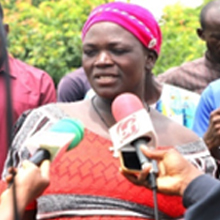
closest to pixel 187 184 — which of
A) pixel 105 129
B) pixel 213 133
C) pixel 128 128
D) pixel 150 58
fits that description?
pixel 128 128

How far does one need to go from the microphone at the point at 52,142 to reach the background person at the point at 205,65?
3.50 meters

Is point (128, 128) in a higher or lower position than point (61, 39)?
lower

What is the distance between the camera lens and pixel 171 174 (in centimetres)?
337

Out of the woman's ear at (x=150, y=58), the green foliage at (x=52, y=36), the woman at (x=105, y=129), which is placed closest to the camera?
the woman at (x=105, y=129)

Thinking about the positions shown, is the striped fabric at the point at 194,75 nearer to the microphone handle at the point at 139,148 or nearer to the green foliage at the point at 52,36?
the microphone handle at the point at 139,148

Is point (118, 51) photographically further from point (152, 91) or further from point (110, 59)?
point (152, 91)

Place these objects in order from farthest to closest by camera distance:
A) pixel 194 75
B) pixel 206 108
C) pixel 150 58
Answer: pixel 194 75, pixel 206 108, pixel 150 58

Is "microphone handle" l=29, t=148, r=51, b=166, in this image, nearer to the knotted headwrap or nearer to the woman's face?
the woman's face

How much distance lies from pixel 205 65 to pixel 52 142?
13.0 feet

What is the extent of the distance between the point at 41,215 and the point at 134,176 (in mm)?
840

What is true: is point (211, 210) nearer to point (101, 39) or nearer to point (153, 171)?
point (153, 171)

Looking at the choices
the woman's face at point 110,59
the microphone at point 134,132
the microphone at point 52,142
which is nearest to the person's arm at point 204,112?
the woman's face at point 110,59

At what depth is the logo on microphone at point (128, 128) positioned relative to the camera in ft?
11.0

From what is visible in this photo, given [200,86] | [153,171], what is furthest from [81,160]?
[200,86]
